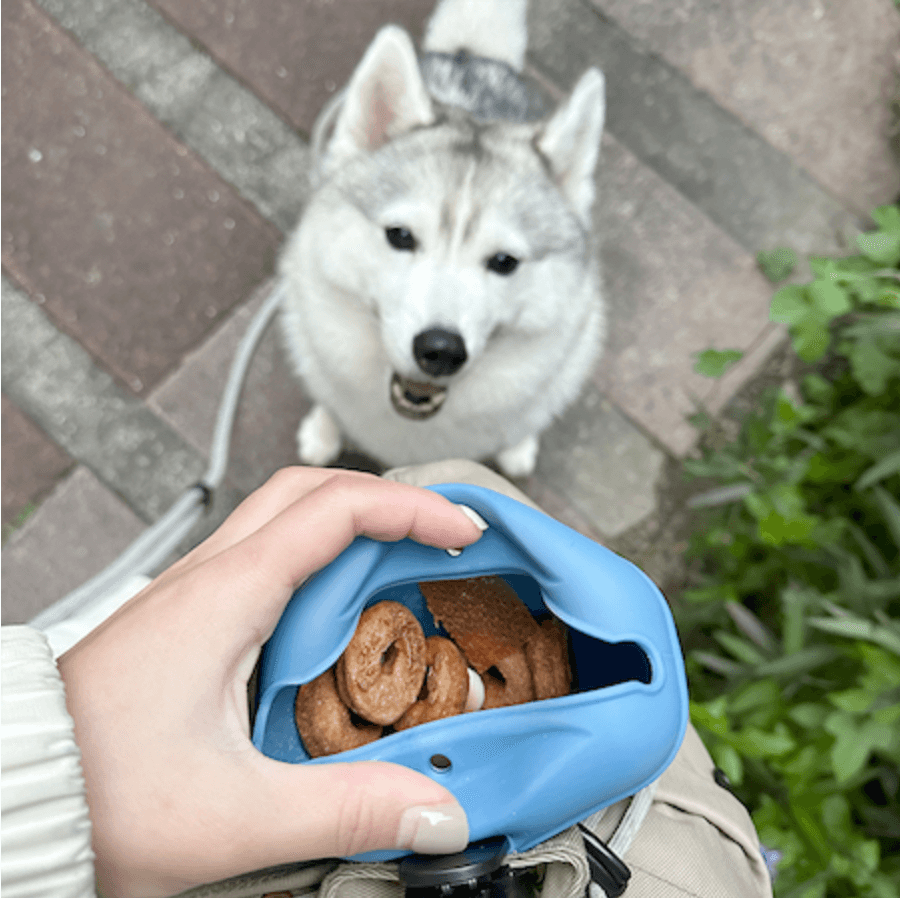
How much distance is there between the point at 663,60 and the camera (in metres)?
2.46

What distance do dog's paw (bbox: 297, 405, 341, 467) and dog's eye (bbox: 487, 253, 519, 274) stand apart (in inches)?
32.6

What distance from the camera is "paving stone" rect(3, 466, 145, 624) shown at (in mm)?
2127

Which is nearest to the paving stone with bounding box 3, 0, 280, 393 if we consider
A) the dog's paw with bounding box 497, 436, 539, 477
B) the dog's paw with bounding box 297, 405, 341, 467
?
the dog's paw with bounding box 297, 405, 341, 467

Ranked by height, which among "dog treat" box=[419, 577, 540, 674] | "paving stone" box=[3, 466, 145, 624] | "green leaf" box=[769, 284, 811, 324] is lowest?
"paving stone" box=[3, 466, 145, 624]

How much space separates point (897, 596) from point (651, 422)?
3.14 ft

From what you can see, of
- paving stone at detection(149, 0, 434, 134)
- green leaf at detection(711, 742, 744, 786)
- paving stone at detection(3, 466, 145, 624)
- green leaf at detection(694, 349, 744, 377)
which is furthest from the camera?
paving stone at detection(149, 0, 434, 134)

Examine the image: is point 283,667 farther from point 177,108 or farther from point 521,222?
point 177,108

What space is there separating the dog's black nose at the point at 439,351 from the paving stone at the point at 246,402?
91 cm

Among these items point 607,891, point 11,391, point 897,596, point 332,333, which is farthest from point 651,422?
point 11,391

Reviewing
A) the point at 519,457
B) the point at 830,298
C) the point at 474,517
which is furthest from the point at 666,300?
the point at 474,517

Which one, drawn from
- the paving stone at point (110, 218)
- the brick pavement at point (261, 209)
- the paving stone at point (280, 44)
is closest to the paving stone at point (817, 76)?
the brick pavement at point (261, 209)

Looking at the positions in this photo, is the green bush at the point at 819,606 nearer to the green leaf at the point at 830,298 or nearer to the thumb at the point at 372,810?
the green leaf at the point at 830,298

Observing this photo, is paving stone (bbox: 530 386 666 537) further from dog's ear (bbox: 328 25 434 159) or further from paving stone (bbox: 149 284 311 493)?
dog's ear (bbox: 328 25 434 159)

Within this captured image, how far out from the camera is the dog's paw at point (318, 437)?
2.20 metres
